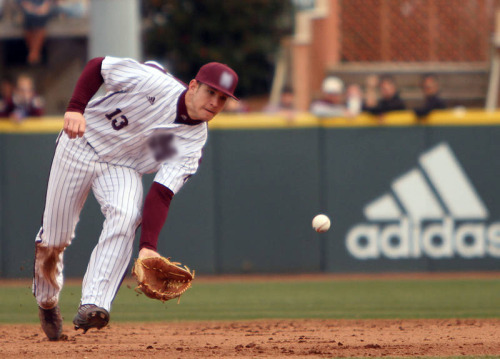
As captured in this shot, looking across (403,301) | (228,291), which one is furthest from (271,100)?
(403,301)

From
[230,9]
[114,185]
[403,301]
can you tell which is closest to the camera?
[114,185]

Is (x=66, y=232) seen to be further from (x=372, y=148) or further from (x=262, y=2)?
(x=262, y=2)

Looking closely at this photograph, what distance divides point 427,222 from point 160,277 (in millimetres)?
5572

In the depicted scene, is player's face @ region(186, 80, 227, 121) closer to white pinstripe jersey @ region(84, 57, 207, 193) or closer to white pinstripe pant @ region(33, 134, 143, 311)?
white pinstripe jersey @ region(84, 57, 207, 193)

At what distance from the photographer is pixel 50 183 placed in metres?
5.29

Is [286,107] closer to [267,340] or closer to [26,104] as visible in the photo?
[26,104]

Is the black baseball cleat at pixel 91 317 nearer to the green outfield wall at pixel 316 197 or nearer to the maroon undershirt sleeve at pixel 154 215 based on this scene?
the maroon undershirt sleeve at pixel 154 215

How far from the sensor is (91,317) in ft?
16.2

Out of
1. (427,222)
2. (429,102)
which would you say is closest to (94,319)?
(427,222)

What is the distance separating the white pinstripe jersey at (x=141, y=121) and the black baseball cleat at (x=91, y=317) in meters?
0.78

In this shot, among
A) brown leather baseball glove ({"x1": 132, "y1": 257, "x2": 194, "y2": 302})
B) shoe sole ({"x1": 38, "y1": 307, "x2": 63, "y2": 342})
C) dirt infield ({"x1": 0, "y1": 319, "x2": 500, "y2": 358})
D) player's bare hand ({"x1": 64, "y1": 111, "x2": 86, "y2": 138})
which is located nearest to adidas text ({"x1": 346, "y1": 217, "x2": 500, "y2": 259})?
dirt infield ({"x1": 0, "y1": 319, "x2": 500, "y2": 358})

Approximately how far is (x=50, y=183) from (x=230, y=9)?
7.50 m

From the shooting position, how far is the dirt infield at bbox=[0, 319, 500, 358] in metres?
5.13

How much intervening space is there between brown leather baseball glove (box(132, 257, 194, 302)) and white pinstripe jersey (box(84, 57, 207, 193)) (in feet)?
1.47
